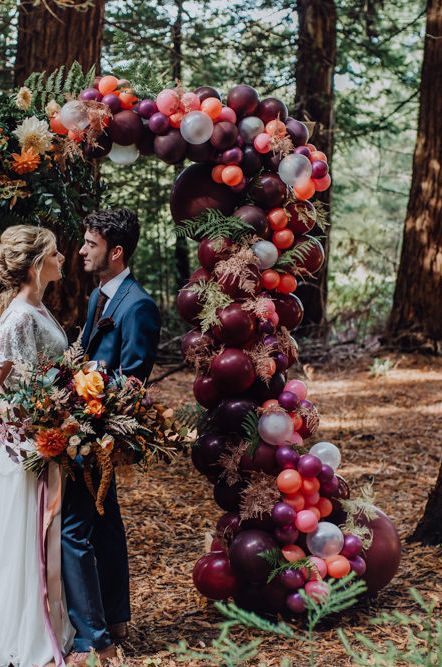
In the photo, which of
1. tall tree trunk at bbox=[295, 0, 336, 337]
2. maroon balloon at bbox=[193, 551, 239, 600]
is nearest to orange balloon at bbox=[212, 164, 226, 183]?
maroon balloon at bbox=[193, 551, 239, 600]

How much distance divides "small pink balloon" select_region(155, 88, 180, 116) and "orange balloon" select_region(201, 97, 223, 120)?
13 cm

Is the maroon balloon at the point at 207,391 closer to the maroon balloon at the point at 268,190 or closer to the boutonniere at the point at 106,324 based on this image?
the boutonniere at the point at 106,324

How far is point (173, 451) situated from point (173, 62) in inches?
319

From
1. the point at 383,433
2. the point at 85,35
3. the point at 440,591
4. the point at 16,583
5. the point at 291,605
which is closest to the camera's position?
the point at 16,583

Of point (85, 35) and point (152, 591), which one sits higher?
point (85, 35)

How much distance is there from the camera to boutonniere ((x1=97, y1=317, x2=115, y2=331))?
3.68m

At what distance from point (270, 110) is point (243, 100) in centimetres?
14

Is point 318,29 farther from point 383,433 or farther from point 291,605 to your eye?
point 291,605

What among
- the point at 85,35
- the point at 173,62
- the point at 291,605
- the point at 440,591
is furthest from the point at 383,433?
the point at 173,62

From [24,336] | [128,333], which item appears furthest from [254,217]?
[24,336]

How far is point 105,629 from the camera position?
11.6 feet

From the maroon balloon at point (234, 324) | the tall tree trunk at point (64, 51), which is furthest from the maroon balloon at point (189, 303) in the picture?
the tall tree trunk at point (64, 51)

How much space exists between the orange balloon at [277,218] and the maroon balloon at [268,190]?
1.5 inches

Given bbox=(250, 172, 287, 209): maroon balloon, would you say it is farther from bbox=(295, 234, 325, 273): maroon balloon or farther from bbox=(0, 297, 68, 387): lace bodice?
bbox=(0, 297, 68, 387): lace bodice
